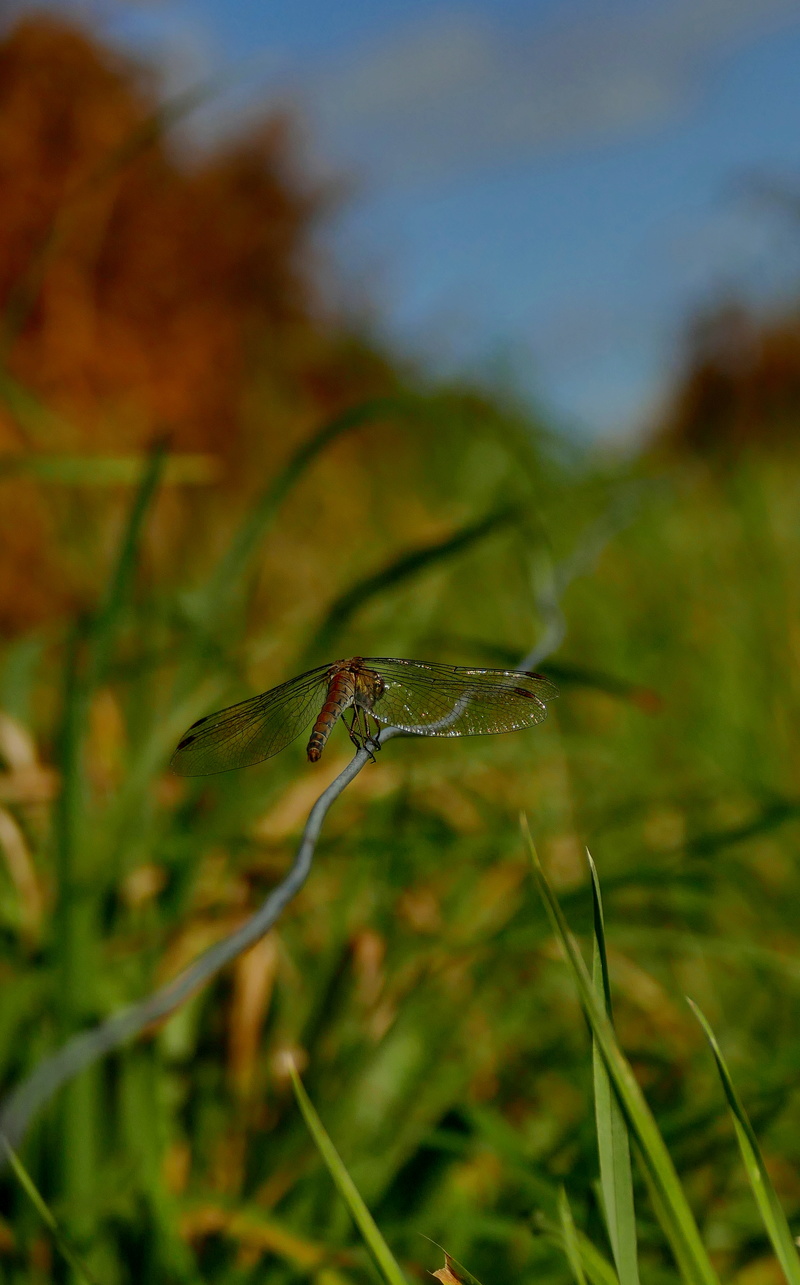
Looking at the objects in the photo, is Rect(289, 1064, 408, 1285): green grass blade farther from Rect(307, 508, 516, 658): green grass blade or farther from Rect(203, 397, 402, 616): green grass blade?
Rect(203, 397, 402, 616): green grass blade

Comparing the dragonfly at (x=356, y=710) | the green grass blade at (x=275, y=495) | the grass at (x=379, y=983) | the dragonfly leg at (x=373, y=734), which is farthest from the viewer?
the green grass blade at (x=275, y=495)

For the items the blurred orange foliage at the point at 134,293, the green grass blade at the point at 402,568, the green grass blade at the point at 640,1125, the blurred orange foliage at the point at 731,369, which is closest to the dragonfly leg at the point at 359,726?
the green grass blade at the point at 640,1125

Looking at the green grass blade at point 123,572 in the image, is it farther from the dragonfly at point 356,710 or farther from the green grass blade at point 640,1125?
the green grass blade at point 640,1125

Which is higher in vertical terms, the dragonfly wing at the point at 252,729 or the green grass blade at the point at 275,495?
the green grass blade at the point at 275,495

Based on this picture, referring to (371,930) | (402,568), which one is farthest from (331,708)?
(371,930)

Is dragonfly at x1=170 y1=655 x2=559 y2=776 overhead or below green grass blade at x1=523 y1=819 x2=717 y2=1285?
overhead

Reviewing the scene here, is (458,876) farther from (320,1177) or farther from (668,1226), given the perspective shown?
(668,1226)

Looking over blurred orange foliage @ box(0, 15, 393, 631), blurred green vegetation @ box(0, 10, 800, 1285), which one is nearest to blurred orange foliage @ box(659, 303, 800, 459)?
blurred orange foliage @ box(0, 15, 393, 631)
